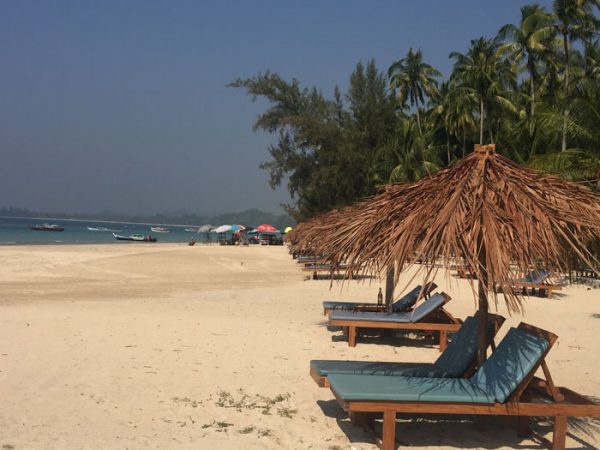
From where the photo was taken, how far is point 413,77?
46281 mm

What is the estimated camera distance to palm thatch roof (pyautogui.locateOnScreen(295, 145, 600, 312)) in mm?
5000

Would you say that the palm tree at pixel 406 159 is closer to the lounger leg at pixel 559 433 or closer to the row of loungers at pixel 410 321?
the row of loungers at pixel 410 321

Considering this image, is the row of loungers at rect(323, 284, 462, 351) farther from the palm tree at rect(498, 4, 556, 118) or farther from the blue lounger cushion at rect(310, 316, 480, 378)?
the palm tree at rect(498, 4, 556, 118)

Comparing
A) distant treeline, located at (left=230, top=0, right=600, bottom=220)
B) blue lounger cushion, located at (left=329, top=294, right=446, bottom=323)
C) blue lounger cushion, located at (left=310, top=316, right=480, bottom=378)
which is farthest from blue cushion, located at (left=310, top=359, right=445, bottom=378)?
distant treeline, located at (left=230, top=0, right=600, bottom=220)

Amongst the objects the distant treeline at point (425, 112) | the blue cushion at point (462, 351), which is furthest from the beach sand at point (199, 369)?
the distant treeline at point (425, 112)

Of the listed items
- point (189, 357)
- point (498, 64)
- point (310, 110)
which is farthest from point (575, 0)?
point (189, 357)

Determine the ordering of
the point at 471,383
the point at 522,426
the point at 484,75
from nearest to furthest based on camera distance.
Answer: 1. the point at 471,383
2. the point at 522,426
3. the point at 484,75

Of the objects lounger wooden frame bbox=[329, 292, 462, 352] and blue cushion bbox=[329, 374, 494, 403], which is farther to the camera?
lounger wooden frame bbox=[329, 292, 462, 352]

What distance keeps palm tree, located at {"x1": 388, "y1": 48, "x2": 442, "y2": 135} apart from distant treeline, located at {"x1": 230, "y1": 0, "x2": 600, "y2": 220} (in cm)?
7

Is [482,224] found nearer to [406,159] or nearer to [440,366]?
[440,366]

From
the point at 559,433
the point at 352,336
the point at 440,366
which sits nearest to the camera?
the point at 559,433

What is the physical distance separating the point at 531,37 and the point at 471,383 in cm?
3348

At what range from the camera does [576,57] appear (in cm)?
3975

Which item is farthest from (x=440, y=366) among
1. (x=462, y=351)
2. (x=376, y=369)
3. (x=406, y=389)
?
(x=406, y=389)
